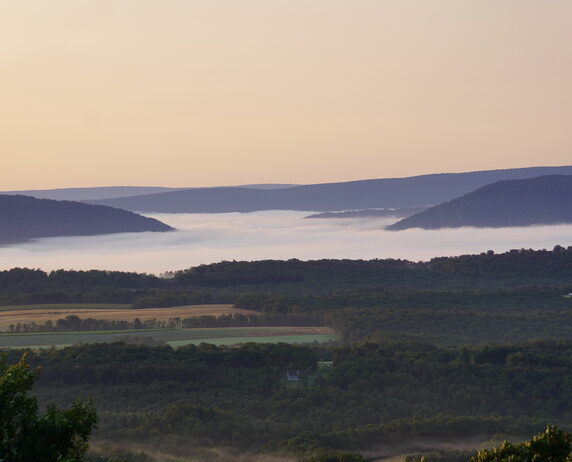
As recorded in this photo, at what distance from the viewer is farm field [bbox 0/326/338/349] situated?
79.2 m

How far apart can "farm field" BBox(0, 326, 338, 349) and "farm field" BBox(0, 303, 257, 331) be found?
6.91 m

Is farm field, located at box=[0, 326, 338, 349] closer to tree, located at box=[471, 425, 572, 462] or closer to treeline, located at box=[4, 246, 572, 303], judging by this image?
treeline, located at box=[4, 246, 572, 303]

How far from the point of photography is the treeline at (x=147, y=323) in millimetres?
89375

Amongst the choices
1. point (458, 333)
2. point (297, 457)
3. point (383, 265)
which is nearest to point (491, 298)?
point (458, 333)

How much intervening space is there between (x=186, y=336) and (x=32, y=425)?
214 ft

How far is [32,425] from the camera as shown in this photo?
64.8 feet

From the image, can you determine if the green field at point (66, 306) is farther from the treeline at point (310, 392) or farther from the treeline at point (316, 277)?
the treeline at point (310, 392)

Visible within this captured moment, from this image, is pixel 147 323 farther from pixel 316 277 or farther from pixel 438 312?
pixel 316 277

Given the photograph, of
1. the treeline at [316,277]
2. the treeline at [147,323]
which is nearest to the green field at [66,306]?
the treeline at [316,277]

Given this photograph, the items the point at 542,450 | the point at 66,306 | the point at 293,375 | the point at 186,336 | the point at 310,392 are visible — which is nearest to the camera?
the point at 542,450

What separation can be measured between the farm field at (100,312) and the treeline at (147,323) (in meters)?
1.44

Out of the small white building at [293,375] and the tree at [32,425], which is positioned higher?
the tree at [32,425]

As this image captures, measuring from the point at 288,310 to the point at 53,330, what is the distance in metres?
24.5

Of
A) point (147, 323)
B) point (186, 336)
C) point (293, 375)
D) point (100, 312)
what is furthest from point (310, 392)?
point (100, 312)
